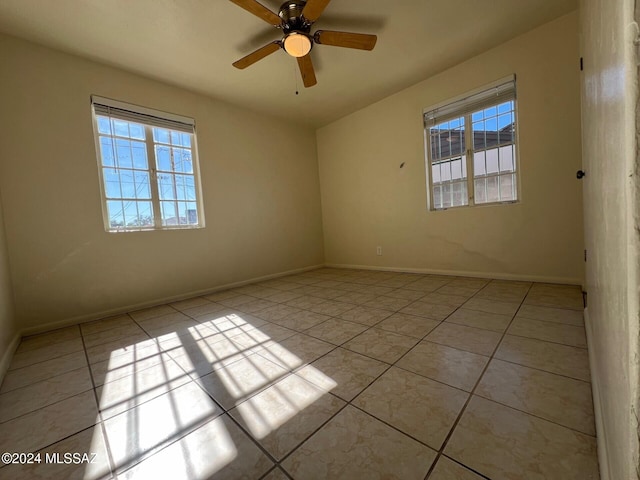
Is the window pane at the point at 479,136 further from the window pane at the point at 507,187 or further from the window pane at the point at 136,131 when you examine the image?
the window pane at the point at 136,131

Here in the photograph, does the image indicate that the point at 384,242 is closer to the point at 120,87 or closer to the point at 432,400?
the point at 432,400

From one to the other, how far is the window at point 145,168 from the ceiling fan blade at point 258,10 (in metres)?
1.85

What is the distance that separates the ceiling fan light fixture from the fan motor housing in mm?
80

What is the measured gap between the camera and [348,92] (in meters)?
3.57

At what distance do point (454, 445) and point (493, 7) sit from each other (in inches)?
133

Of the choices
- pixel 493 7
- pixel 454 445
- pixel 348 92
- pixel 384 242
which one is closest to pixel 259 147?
pixel 348 92

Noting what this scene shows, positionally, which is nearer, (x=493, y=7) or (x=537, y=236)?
(x=493, y=7)

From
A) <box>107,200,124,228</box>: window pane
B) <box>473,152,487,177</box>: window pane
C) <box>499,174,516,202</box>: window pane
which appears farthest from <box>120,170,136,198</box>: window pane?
<box>499,174,516,202</box>: window pane

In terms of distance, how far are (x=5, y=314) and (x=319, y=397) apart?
99.0 inches

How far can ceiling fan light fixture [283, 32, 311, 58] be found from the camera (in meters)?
2.07

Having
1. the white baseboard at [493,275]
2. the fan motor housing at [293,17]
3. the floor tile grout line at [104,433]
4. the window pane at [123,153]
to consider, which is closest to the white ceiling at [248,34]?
the fan motor housing at [293,17]

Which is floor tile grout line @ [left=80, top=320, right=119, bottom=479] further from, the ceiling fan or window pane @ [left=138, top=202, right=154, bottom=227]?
the ceiling fan

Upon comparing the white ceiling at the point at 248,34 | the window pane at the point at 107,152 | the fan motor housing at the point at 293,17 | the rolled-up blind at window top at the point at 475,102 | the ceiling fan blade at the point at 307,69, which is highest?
the white ceiling at the point at 248,34

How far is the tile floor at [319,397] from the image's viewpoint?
85 cm
